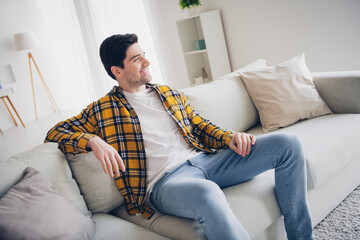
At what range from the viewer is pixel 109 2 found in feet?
13.0

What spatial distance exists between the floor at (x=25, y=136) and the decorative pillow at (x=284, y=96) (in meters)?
2.86

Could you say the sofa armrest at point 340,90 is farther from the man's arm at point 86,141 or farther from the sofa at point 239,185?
the man's arm at point 86,141

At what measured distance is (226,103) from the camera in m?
1.92

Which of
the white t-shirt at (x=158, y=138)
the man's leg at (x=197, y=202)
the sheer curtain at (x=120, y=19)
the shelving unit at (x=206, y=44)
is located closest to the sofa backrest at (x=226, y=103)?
the white t-shirt at (x=158, y=138)

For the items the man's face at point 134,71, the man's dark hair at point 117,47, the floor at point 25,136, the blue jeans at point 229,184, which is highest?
the man's dark hair at point 117,47

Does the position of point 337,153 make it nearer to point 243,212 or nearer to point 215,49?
point 243,212

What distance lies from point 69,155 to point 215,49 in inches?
99.4

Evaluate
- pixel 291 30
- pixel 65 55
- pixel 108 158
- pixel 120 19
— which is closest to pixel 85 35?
pixel 120 19

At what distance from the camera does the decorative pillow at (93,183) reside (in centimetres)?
140

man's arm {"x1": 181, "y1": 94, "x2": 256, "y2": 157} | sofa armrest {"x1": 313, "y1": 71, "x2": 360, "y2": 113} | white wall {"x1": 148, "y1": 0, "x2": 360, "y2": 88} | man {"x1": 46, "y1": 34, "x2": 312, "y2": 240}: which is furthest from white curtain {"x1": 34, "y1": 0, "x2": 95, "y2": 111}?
sofa armrest {"x1": 313, "y1": 71, "x2": 360, "y2": 113}

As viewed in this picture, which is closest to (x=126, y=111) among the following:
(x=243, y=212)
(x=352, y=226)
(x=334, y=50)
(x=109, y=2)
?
(x=243, y=212)

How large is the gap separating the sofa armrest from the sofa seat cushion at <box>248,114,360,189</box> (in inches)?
2.8

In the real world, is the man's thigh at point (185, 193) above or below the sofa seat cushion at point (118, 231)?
above

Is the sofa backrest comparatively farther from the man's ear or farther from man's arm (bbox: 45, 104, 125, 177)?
man's arm (bbox: 45, 104, 125, 177)
